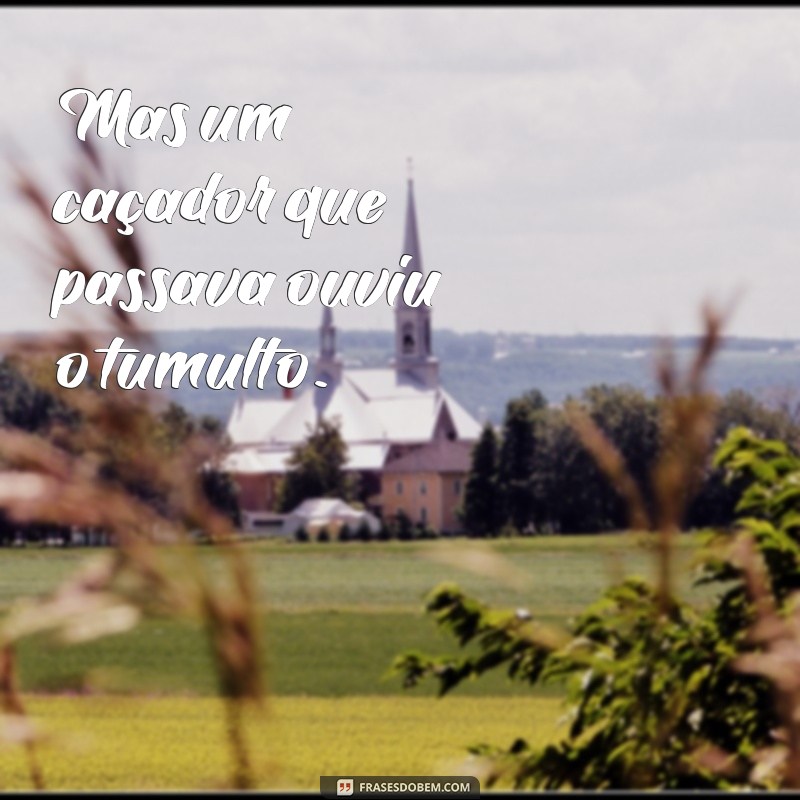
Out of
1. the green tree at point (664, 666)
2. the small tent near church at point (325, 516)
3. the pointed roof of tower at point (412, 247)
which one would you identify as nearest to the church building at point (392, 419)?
the small tent near church at point (325, 516)

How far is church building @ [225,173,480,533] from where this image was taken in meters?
90.7

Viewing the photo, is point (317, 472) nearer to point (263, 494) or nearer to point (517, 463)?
point (263, 494)

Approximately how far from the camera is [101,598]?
2.19 feet

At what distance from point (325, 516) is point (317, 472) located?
765 inches

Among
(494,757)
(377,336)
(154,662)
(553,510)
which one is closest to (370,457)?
(377,336)

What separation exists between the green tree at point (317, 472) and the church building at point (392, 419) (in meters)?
2.21

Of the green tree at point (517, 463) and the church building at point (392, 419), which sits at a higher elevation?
the church building at point (392, 419)

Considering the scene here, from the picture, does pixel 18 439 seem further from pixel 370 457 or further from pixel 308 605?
pixel 370 457

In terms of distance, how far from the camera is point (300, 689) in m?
22.9

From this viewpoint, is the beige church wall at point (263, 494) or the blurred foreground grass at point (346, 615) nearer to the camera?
the blurred foreground grass at point (346, 615)

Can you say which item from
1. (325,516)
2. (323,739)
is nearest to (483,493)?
(325,516)

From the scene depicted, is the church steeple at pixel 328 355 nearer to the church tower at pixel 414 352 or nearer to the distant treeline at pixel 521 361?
the distant treeline at pixel 521 361

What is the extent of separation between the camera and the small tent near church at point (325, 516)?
163 ft

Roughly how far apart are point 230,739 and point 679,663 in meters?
2.31
